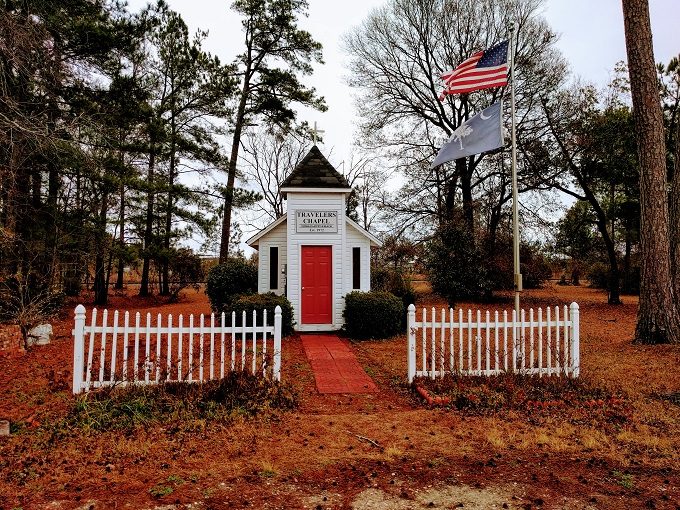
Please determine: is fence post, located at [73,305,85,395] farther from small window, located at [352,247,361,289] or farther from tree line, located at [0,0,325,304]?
small window, located at [352,247,361,289]

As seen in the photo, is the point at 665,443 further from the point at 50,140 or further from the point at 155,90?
the point at 155,90

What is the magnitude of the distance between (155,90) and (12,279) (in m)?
13.7

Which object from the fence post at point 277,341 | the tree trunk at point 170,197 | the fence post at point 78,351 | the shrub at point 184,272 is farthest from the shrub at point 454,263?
the fence post at point 78,351

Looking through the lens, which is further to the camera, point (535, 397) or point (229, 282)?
point (229, 282)

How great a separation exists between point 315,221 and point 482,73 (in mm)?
6121

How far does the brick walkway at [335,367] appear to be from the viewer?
7.32 meters

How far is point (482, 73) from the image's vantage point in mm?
8820

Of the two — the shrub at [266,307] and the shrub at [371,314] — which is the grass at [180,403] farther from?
the shrub at [371,314]

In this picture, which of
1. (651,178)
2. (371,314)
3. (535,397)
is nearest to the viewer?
(535,397)

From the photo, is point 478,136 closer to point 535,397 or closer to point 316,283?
point 535,397

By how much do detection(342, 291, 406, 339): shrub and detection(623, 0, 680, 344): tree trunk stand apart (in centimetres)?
610

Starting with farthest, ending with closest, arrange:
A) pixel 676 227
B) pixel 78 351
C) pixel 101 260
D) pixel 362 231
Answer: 1. pixel 101 260
2. pixel 362 231
3. pixel 676 227
4. pixel 78 351

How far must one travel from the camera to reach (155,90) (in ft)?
71.7

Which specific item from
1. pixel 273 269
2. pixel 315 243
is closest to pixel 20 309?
pixel 273 269
